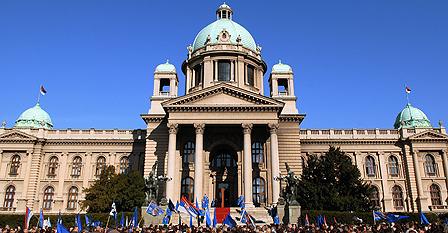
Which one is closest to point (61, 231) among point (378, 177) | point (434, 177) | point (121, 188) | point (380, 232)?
point (380, 232)

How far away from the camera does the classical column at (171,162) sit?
1645 inches

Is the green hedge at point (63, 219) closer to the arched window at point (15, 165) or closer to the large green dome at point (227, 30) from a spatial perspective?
the arched window at point (15, 165)

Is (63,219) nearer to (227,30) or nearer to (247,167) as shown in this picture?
(247,167)

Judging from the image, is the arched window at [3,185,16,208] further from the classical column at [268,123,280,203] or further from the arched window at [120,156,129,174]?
the classical column at [268,123,280,203]

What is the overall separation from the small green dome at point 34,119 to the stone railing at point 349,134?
40.2 m

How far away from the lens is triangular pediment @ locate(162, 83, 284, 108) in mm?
44375

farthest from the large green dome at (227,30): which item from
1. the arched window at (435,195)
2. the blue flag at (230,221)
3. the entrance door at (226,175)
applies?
the blue flag at (230,221)

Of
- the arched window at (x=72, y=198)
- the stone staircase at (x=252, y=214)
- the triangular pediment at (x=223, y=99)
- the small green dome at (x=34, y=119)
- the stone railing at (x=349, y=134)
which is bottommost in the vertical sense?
the stone staircase at (x=252, y=214)

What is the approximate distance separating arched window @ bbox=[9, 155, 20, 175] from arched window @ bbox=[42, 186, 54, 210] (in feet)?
15.8

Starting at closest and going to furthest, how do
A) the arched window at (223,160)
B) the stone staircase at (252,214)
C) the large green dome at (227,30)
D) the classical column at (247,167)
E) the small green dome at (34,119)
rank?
the stone staircase at (252,214) < the classical column at (247,167) < the arched window at (223,160) < the large green dome at (227,30) < the small green dome at (34,119)

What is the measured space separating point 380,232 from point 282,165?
102 ft

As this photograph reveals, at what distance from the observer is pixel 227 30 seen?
195ft

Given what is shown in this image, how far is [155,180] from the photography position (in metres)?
38.2

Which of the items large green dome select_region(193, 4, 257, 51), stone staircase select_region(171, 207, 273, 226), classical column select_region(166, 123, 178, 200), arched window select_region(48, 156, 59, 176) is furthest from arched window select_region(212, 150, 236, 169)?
arched window select_region(48, 156, 59, 176)
